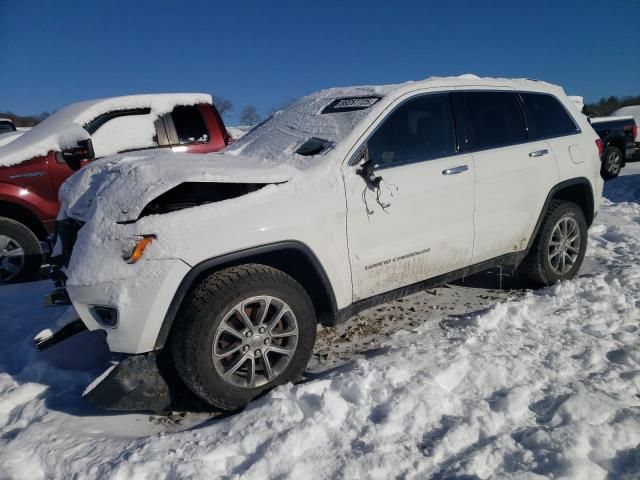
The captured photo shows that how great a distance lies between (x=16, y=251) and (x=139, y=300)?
373 cm

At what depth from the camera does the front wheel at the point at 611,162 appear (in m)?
11.6

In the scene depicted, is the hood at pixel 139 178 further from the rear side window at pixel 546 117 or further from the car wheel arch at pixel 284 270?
the rear side window at pixel 546 117

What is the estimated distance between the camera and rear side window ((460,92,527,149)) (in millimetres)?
3654

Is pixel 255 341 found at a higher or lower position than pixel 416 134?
lower

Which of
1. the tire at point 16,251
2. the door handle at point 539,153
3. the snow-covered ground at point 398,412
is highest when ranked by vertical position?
the door handle at point 539,153

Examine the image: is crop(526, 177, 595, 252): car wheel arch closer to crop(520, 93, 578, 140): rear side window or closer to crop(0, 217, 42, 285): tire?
crop(520, 93, 578, 140): rear side window

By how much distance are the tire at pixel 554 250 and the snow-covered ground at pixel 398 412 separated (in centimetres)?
51

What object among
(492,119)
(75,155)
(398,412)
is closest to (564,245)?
(492,119)

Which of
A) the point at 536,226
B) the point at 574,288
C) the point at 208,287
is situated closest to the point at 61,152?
the point at 208,287

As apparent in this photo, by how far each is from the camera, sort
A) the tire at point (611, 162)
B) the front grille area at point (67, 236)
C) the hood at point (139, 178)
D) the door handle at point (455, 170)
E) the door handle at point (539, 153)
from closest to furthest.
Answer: the hood at point (139, 178) < the front grille area at point (67, 236) < the door handle at point (455, 170) < the door handle at point (539, 153) < the tire at point (611, 162)

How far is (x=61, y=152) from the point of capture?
535 centimetres

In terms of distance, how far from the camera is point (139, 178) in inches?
100

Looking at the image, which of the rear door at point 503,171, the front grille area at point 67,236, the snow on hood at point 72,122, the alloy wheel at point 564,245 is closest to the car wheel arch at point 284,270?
the front grille area at point 67,236

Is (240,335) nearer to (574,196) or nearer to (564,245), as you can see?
(564,245)
